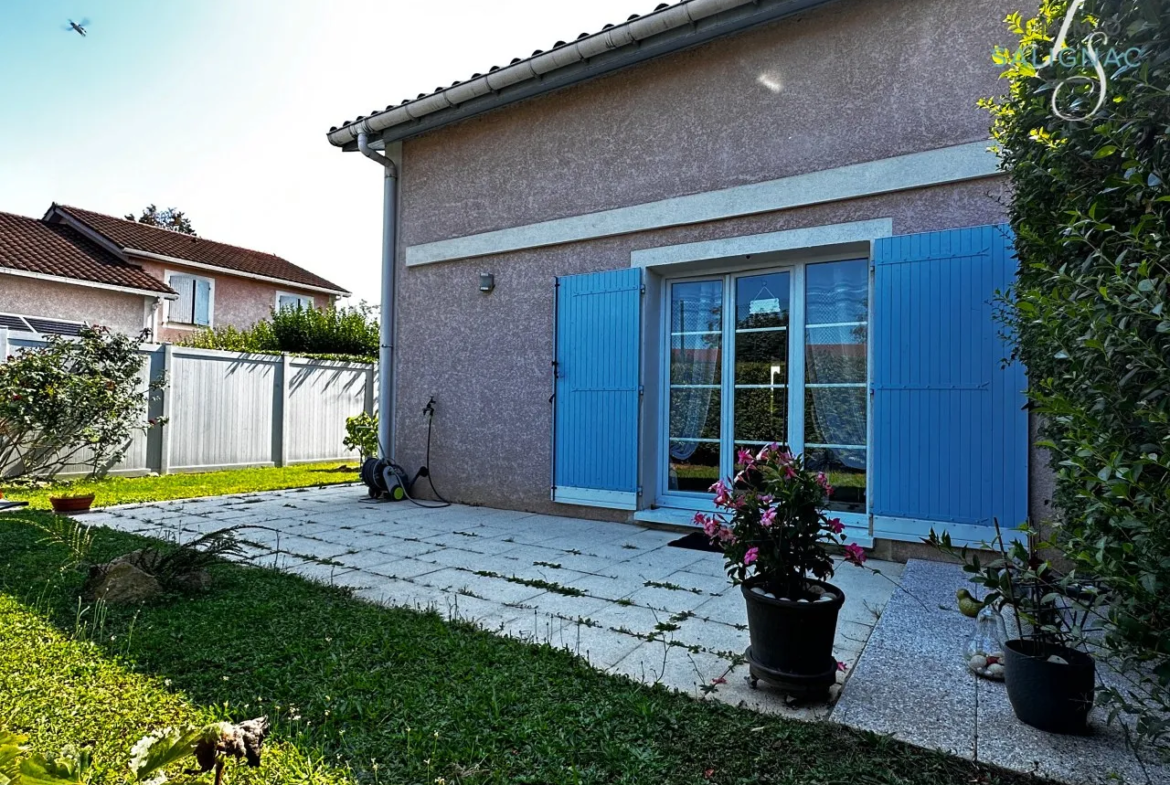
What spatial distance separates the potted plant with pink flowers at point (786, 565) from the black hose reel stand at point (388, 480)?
531cm

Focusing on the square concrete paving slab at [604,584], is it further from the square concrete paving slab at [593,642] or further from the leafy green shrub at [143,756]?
the leafy green shrub at [143,756]

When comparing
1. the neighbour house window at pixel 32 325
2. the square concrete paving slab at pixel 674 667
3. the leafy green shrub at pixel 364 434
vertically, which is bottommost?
the square concrete paving slab at pixel 674 667

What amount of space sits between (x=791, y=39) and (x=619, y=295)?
255cm

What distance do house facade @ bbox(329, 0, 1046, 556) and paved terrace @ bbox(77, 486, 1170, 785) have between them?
74 cm

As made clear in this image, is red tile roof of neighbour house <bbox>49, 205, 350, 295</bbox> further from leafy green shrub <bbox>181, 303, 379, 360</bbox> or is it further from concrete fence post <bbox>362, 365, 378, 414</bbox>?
concrete fence post <bbox>362, 365, 378, 414</bbox>

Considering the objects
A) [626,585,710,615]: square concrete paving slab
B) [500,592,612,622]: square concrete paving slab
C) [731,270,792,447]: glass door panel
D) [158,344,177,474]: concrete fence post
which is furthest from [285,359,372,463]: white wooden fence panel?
[626,585,710,615]: square concrete paving slab

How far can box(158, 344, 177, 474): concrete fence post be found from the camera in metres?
9.31

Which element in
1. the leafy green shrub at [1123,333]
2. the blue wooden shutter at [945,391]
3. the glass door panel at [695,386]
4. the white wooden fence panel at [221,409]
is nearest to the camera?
the leafy green shrub at [1123,333]

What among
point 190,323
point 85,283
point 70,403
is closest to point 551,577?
point 70,403

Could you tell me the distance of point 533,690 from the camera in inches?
96.1

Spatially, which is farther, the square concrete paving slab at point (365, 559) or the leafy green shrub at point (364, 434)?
the leafy green shrub at point (364, 434)

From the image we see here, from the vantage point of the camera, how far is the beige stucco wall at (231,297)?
1545 centimetres

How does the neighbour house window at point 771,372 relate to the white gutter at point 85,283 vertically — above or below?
below

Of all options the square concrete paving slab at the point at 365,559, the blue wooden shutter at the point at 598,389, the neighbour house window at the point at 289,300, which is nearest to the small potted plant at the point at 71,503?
the square concrete paving slab at the point at 365,559
